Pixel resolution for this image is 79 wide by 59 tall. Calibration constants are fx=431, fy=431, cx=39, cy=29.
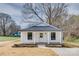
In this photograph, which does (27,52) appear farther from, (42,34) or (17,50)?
(42,34)

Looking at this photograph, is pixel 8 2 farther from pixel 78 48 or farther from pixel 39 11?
pixel 78 48

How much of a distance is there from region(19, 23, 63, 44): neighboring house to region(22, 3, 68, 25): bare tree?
0.10 meters

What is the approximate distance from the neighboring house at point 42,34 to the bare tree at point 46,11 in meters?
0.10

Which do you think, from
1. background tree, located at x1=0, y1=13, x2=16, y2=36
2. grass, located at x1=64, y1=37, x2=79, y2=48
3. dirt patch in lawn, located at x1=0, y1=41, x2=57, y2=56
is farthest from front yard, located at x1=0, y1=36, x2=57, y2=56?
grass, located at x1=64, y1=37, x2=79, y2=48

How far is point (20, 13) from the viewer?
629 cm

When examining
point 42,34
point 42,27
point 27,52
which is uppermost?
point 42,27

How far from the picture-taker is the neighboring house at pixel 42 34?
630 cm

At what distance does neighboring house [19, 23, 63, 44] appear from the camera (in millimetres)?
6301

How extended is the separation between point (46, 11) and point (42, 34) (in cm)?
34

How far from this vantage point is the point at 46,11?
6.30m

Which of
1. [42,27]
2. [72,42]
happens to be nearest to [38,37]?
[42,27]

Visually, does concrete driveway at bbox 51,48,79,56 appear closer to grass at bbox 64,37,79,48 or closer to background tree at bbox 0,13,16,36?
grass at bbox 64,37,79,48

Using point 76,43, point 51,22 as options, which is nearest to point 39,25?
point 51,22

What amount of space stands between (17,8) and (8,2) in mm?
157
